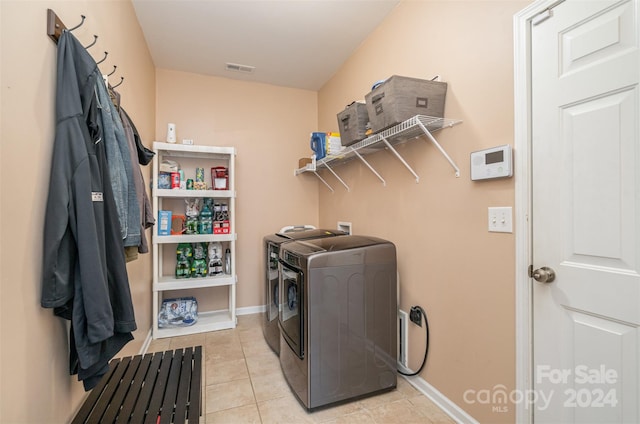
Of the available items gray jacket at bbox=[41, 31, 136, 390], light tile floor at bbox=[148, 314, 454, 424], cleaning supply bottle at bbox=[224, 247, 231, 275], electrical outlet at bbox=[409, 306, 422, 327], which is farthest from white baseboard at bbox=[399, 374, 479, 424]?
cleaning supply bottle at bbox=[224, 247, 231, 275]

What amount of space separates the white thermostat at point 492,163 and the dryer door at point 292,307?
1117 mm

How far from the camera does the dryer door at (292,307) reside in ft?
5.91

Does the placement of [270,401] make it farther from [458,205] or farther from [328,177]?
[328,177]

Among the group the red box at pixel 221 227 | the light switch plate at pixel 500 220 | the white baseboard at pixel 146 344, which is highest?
the light switch plate at pixel 500 220

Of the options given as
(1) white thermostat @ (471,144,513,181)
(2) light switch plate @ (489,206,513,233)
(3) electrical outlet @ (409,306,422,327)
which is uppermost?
(1) white thermostat @ (471,144,513,181)

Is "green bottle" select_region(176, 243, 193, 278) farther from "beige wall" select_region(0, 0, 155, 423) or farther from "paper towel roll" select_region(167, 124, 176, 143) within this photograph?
"beige wall" select_region(0, 0, 155, 423)

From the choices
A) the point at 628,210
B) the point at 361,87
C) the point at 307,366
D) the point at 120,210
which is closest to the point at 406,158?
the point at 361,87

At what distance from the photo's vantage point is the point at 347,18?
2365 millimetres

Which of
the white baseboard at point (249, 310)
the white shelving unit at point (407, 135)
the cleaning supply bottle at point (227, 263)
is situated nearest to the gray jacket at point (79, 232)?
the white shelving unit at point (407, 135)

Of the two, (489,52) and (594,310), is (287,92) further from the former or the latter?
(594,310)

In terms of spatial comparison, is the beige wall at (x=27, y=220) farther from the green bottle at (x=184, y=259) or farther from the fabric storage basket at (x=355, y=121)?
the green bottle at (x=184, y=259)

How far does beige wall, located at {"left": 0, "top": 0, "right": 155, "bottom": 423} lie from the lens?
835 mm

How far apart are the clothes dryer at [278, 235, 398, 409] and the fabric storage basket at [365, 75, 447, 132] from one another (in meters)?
0.80

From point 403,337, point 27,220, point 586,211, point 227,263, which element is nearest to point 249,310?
point 227,263
